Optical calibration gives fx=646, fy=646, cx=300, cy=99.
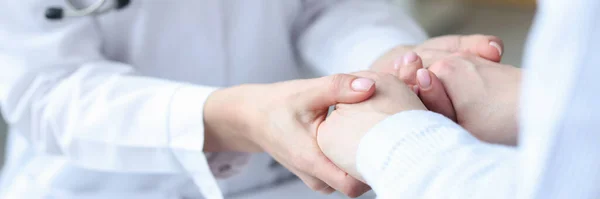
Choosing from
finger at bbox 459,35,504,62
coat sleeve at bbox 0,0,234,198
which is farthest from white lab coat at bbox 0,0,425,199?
finger at bbox 459,35,504,62

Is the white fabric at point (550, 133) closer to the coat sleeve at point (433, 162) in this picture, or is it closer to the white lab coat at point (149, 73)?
the coat sleeve at point (433, 162)

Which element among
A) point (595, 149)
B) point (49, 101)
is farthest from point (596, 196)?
point (49, 101)

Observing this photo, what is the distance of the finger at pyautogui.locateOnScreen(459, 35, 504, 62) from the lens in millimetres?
624

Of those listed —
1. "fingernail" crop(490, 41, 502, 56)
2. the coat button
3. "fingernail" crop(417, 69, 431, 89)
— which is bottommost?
the coat button

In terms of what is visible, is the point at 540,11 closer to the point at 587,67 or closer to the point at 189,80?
the point at 587,67

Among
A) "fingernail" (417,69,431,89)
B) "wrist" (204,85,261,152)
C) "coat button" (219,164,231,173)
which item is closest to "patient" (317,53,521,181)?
"fingernail" (417,69,431,89)

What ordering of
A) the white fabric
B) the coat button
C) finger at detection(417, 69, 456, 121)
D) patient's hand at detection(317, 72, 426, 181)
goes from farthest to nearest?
the coat button, finger at detection(417, 69, 456, 121), patient's hand at detection(317, 72, 426, 181), the white fabric

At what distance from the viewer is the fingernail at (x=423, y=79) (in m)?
0.54

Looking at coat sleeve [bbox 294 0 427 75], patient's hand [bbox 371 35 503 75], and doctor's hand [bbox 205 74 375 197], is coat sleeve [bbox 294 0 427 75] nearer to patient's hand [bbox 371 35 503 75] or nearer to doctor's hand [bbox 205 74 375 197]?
patient's hand [bbox 371 35 503 75]

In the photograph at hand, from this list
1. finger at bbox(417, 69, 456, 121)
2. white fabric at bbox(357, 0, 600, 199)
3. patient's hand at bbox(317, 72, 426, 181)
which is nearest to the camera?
white fabric at bbox(357, 0, 600, 199)

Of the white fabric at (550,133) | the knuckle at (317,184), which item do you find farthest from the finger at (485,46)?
the white fabric at (550,133)

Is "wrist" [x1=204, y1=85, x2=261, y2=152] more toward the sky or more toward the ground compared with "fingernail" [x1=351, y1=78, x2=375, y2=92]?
more toward the ground

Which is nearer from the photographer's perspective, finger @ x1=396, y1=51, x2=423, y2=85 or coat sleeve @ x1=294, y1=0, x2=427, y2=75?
finger @ x1=396, y1=51, x2=423, y2=85

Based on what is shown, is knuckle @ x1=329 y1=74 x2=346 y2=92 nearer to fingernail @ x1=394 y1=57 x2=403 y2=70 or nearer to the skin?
the skin
